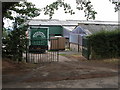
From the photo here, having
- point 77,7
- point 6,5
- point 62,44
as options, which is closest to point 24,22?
point 6,5

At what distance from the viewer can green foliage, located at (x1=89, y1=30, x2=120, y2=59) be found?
51.9 ft

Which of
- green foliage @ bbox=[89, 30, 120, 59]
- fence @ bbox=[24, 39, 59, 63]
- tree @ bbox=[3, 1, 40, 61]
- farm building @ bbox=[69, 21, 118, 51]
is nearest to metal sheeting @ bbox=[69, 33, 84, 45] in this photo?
farm building @ bbox=[69, 21, 118, 51]

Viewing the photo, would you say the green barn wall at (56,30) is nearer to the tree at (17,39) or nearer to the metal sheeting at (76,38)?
the metal sheeting at (76,38)

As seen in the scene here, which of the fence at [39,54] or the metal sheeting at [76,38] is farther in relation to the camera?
the metal sheeting at [76,38]

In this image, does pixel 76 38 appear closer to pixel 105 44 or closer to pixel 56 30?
pixel 105 44

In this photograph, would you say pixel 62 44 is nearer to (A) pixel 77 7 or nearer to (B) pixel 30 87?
(A) pixel 77 7

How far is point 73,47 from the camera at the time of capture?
29516 mm

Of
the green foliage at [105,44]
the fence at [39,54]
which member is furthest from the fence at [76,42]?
the green foliage at [105,44]

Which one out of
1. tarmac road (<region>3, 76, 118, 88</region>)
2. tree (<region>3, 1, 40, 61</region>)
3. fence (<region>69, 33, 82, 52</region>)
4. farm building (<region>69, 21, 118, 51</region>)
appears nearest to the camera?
tarmac road (<region>3, 76, 118, 88</region>)

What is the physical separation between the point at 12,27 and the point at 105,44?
7393 mm

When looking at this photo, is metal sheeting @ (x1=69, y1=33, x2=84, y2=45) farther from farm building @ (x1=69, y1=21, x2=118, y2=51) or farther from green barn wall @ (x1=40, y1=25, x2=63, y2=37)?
green barn wall @ (x1=40, y1=25, x2=63, y2=37)

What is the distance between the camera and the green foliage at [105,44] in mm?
15828

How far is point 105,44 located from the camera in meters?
15.8

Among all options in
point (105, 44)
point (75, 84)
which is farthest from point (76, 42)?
point (75, 84)
